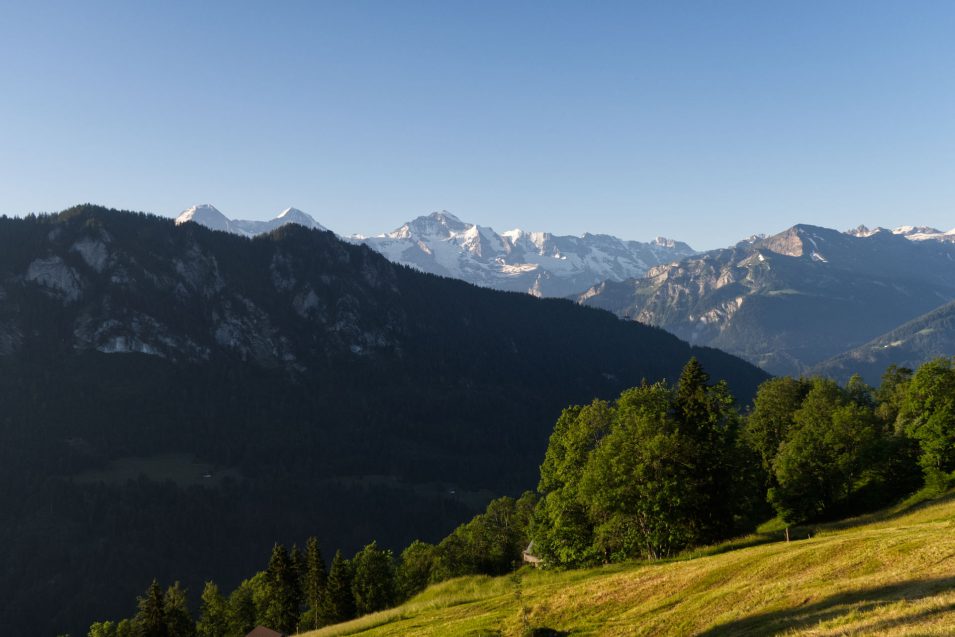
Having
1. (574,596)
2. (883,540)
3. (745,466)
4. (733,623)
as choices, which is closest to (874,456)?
(745,466)

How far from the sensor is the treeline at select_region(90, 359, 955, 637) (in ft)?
173

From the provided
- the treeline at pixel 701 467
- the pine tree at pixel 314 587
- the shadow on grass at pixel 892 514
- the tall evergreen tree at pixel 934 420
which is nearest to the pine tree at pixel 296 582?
the pine tree at pixel 314 587

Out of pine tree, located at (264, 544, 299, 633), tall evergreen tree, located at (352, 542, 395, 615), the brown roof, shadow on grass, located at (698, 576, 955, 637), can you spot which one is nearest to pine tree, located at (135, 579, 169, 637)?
pine tree, located at (264, 544, 299, 633)

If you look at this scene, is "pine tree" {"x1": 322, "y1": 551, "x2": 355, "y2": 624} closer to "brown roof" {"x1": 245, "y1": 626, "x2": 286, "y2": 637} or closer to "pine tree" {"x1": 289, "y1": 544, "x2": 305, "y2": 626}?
"pine tree" {"x1": 289, "y1": 544, "x2": 305, "y2": 626}

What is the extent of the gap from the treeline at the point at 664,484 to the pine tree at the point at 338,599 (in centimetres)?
20

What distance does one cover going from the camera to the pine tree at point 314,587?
90875 millimetres

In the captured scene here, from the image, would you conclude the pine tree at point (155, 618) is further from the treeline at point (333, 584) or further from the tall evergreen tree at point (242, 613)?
the tall evergreen tree at point (242, 613)

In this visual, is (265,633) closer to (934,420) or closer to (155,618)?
(155,618)

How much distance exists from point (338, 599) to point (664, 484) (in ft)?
190

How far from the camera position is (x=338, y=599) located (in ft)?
293

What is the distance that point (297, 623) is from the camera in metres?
93.1

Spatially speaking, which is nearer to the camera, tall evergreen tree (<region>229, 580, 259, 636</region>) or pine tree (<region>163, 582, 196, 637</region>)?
pine tree (<region>163, 582, 196, 637</region>)

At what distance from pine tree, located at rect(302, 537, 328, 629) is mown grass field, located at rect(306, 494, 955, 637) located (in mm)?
46093

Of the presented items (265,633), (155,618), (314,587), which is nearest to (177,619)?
(155,618)
